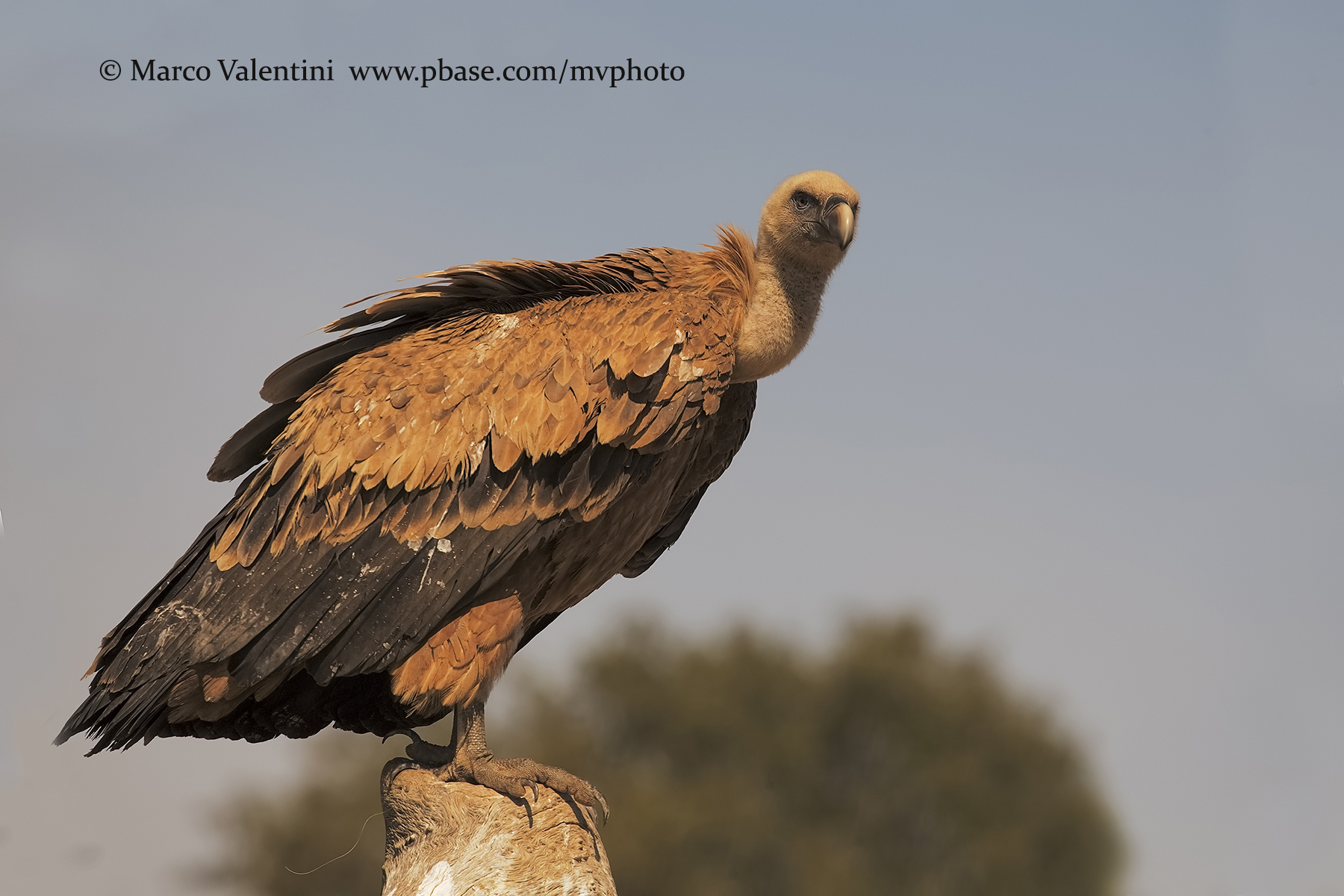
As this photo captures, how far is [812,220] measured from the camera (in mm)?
6848

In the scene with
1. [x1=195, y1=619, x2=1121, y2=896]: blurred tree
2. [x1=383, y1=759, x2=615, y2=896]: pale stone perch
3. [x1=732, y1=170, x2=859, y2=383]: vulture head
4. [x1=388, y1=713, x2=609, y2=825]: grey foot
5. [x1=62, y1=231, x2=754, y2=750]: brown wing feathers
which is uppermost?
[x1=732, y1=170, x2=859, y2=383]: vulture head

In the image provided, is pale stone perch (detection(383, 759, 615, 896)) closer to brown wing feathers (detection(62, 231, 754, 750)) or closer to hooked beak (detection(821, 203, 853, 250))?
brown wing feathers (detection(62, 231, 754, 750))

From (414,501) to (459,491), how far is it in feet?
0.78

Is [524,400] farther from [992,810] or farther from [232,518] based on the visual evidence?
[992,810]

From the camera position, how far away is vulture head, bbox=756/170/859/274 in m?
6.76

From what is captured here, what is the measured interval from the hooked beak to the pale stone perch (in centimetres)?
326

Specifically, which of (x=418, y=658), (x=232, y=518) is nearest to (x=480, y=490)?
(x=418, y=658)

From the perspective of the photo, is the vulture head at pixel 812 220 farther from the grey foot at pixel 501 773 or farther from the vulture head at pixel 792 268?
the grey foot at pixel 501 773

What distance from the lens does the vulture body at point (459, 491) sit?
21.3ft

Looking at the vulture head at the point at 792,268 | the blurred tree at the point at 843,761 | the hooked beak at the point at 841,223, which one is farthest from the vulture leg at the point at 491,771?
the blurred tree at the point at 843,761

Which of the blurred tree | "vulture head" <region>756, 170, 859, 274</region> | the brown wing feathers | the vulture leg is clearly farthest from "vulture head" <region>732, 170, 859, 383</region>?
the blurred tree

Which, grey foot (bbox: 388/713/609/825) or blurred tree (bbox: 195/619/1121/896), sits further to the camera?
blurred tree (bbox: 195/619/1121/896)

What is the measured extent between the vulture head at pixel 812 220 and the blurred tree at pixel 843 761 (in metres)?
23.2

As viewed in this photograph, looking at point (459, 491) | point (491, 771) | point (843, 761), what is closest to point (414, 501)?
point (459, 491)
